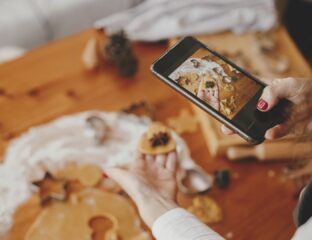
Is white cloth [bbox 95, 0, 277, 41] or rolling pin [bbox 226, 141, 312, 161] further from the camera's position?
white cloth [bbox 95, 0, 277, 41]

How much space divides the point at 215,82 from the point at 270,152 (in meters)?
0.22

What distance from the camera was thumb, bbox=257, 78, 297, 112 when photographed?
28.4 inches

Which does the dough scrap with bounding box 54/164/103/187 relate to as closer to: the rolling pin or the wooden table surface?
the wooden table surface

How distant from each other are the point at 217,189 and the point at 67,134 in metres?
0.32

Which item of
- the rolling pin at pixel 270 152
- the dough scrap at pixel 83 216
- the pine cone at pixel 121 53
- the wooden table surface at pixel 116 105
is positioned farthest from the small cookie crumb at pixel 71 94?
the rolling pin at pixel 270 152

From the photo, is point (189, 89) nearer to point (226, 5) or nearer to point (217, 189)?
point (217, 189)

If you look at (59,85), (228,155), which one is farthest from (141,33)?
(228,155)

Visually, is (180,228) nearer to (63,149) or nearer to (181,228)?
(181,228)

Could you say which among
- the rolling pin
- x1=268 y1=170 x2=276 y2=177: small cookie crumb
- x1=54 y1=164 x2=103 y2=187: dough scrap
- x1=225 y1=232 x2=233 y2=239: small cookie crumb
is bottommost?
x1=225 y1=232 x2=233 y2=239: small cookie crumb

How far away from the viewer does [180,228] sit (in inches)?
27.3

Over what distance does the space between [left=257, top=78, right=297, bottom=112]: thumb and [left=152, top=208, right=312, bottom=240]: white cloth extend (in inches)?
7.5

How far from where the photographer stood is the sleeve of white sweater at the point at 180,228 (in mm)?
679

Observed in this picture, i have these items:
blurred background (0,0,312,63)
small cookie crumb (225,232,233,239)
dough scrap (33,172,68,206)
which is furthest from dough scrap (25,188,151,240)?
blurred background (0,0,312,63)

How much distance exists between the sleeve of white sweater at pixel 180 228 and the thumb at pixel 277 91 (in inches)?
8.5
